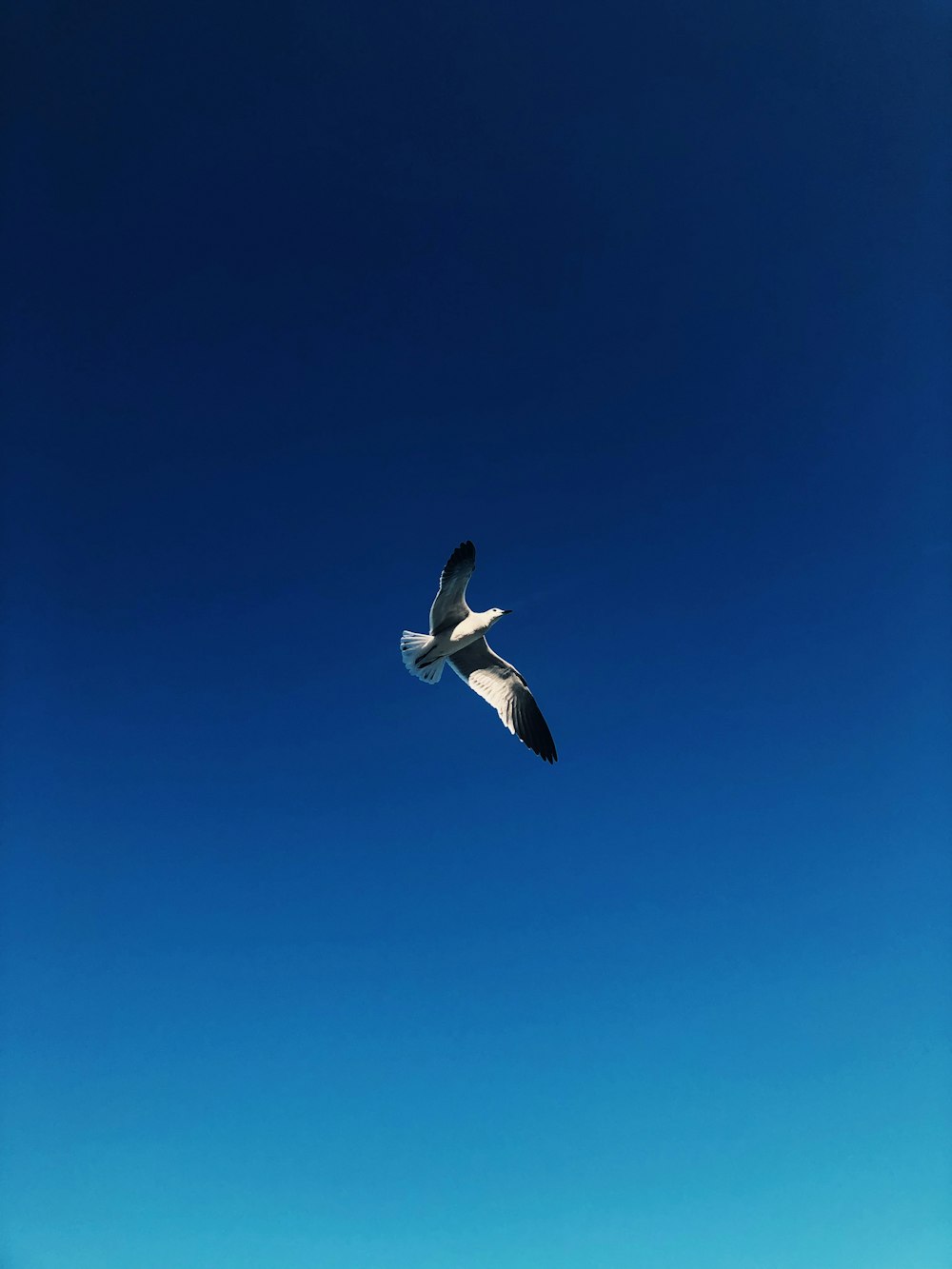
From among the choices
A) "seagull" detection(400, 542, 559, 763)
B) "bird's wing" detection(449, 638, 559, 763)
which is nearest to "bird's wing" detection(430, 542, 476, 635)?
"seagull" detection(400, 542, 559, 763)

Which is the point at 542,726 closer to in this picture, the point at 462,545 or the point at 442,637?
the point at 442,637

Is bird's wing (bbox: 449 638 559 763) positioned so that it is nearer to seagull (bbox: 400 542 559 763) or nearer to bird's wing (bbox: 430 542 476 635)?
seagull (bbox: 400 542 559 763)

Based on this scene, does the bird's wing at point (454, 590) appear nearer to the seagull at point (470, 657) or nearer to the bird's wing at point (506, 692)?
the seagull at point (470, 657)

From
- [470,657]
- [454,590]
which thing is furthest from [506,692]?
[454,590]

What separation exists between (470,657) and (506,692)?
734 millimetres

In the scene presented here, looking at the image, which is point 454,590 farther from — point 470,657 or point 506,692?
point 506,692

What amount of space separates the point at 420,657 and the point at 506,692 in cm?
167

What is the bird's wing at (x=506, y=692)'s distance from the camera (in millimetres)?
13695

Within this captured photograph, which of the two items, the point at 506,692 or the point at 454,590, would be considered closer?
the point at 454,590

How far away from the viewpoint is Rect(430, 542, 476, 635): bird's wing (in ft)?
39.0

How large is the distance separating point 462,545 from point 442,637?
1.46 m

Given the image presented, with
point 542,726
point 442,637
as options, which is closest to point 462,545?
point 442,637

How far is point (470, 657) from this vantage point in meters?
13.8

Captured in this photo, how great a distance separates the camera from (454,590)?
479 inches
